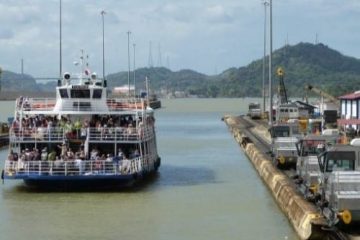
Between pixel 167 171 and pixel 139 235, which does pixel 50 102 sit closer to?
pixel 167 171

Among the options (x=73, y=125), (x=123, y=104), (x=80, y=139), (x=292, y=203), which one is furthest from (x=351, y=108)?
(x=292, y=203)

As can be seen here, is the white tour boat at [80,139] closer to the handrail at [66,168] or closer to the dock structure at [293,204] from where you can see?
the handrail at [66,168]

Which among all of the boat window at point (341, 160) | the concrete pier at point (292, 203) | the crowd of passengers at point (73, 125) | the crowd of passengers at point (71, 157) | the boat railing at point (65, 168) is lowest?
the concrete pier at point (292, 203)

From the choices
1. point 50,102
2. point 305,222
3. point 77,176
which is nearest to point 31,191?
point 77,176

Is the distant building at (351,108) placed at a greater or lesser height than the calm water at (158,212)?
greater

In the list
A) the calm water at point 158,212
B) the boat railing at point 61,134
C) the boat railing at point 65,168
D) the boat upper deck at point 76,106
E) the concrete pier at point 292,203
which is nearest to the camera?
the concrete pier at point 292,203

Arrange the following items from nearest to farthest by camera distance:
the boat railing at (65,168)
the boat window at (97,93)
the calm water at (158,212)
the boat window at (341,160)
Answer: the boat window at (341,160), the calm water at (158,212), the boat railing at (65,168), the boat window at (97,93)

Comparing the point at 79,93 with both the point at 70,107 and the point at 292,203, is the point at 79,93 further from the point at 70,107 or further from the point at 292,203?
the point at 292,203

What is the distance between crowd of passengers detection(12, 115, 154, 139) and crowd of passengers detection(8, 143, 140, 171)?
2.50 feet

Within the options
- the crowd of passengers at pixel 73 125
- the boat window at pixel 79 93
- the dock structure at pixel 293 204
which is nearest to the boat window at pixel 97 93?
the boat window at pixel 79 93

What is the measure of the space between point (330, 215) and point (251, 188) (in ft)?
49.8

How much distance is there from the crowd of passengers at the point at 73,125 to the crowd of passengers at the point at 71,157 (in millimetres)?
762

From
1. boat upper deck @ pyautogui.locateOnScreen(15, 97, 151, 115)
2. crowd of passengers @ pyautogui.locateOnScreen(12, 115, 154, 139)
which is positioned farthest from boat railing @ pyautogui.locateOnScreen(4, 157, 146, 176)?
boat upper deck @ pyautogui.locateOnScreen(15, 97, 151, 115)

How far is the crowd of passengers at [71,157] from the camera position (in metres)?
32.7
